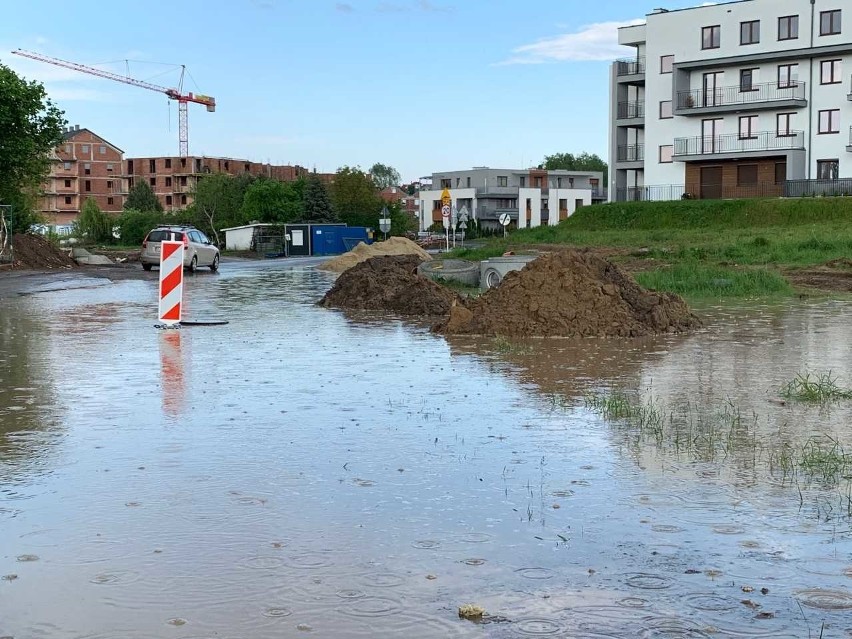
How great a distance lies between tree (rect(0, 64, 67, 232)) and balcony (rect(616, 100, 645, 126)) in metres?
51.0

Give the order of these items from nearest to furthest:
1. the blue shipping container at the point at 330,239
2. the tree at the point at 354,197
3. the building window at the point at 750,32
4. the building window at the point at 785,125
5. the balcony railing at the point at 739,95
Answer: the balcony railing at the point at 739,95, the building window at the point at 785,125, the building window at the point at 750,32, the blue shipping container at the point at 330,239, the tree at the point at 354,197

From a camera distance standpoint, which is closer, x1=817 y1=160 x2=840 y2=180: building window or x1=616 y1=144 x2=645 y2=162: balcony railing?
x1=817 y1=160 x2=840 y2=180: building window

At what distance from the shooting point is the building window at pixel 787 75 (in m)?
67.3

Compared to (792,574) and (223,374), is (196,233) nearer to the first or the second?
(223,374)

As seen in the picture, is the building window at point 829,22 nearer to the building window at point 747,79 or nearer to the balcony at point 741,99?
the balcony at point 741,99

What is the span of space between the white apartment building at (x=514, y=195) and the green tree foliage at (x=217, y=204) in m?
36.0

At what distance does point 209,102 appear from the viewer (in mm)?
196875

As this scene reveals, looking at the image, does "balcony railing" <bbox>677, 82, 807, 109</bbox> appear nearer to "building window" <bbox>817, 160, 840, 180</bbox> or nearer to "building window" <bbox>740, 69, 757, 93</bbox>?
"building window" <bbox>740, 69, 757, 93</bbox>

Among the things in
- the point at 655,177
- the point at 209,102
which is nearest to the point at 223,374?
the point at 655,177

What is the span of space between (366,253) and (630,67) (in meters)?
41.1

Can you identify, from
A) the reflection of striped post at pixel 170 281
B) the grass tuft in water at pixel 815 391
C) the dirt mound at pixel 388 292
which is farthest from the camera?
the dirt mound at pixel 388 292

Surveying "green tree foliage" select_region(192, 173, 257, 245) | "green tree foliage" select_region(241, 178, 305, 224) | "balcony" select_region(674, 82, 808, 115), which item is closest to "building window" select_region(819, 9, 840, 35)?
"balcony" select_region(674, 82, 808, 115)

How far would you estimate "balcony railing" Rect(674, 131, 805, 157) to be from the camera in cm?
6749

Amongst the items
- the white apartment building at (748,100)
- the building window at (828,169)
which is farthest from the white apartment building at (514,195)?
the building window at (828,169)
